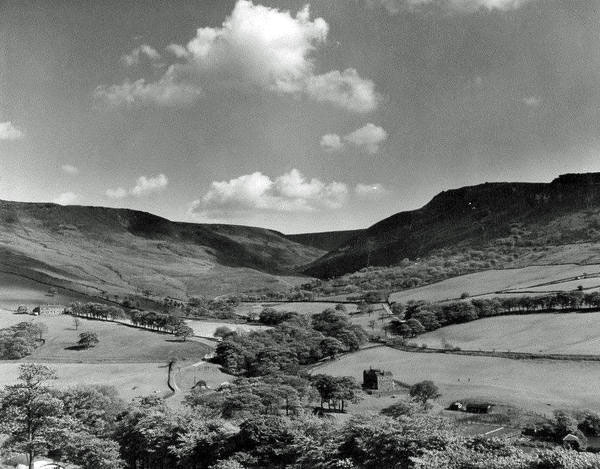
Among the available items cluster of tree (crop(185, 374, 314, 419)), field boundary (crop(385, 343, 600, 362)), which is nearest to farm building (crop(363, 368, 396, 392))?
cluster of tree (crop(185, 374, 314, 419))

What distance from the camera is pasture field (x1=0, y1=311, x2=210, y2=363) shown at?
131 m

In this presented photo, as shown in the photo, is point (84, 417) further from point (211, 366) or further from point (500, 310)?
point (500, 310)

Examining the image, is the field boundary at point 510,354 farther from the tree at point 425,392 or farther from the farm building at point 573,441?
the farm building at point 573,441

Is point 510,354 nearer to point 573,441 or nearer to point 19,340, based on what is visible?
point 573,441

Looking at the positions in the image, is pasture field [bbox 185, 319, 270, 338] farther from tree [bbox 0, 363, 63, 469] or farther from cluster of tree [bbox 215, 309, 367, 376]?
tree [bbox 0, 363, 63, 469]

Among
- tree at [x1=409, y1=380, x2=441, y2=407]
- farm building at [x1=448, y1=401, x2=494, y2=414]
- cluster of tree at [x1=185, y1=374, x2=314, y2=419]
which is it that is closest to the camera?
cluster of tree at [x1=185, y1=374, x2=314, y2=419]

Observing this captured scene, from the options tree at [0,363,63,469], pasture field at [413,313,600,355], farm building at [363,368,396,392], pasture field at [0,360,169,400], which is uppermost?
tree at [0,363,63,469]

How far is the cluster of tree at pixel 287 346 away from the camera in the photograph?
402 ft

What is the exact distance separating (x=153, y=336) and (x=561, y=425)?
4300 inches

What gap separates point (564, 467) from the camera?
1341 inches

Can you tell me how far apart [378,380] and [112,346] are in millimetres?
71500

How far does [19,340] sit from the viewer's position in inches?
5261

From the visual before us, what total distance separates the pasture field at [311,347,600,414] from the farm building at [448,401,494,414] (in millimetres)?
2129

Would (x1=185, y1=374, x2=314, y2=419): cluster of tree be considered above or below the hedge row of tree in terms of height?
below
